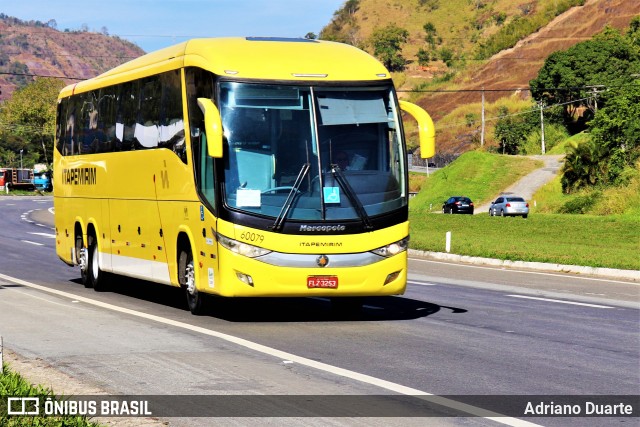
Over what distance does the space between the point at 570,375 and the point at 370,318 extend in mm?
5828

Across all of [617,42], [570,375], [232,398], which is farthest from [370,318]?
[617,42]

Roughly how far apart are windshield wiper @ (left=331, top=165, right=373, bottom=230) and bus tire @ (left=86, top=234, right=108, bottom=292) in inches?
307

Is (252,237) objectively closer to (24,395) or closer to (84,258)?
(24,395)

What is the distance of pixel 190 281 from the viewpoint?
55.1 feet

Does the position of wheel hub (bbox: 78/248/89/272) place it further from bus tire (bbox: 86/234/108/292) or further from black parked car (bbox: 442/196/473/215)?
black parked car (bbox: 442/196/473/215)

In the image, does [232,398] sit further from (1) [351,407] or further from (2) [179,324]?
(2) [179,324]

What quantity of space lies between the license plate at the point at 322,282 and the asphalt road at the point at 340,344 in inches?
21.4

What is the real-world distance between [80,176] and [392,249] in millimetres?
9308

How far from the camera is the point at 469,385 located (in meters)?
10.4

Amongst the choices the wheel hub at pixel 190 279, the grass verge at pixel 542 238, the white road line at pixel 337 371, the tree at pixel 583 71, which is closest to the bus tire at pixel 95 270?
the white road line at pixel 337 371

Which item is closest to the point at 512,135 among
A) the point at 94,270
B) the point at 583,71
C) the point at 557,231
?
the point at 583,71

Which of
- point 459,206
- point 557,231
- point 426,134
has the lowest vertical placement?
point 459,206

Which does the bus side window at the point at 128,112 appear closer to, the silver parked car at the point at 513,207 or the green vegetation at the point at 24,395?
the green vegetation at the point at 24,395

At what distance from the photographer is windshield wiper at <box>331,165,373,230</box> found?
1533 centimetres
